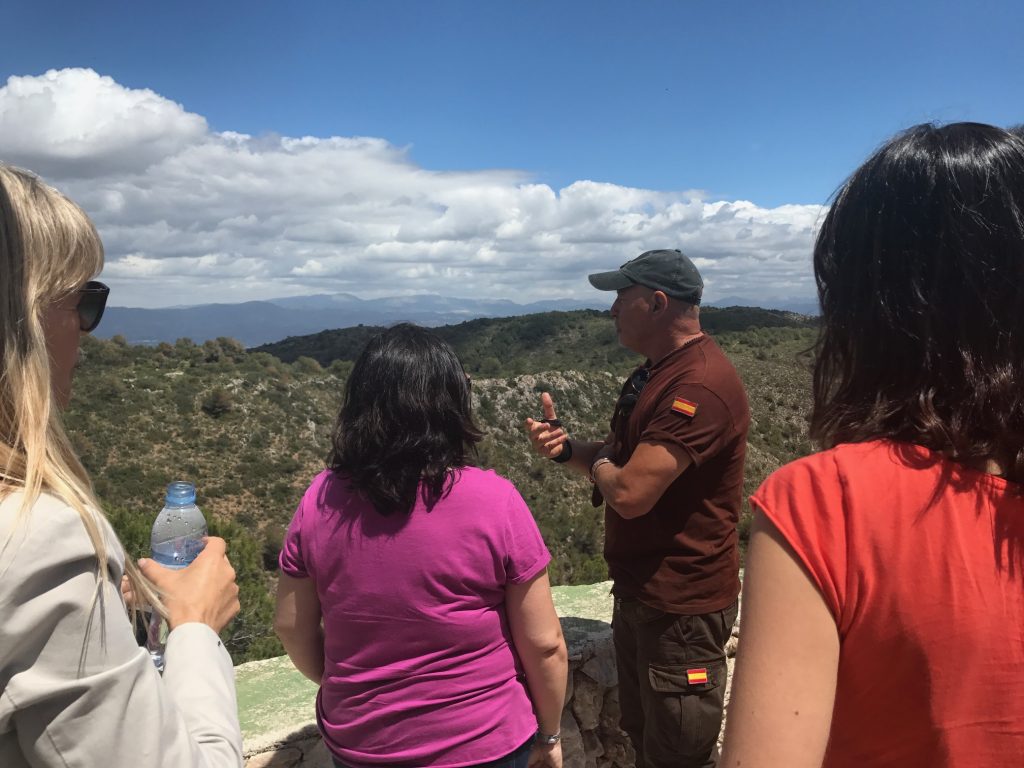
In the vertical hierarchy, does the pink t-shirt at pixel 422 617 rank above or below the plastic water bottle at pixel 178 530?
below

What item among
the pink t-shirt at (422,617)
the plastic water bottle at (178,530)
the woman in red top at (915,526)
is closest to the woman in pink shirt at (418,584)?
the pink t-shirt at (422,617)

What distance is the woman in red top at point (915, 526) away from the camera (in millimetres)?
840

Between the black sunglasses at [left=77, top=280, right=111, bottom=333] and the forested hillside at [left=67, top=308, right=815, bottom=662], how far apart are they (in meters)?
11.3

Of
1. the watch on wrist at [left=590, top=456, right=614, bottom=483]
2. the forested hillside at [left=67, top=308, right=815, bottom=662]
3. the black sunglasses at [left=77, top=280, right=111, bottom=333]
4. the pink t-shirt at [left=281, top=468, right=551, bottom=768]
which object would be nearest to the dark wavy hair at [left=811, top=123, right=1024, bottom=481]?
the pink t-shirt at [left=281, top=468, right=551, bottom=768]

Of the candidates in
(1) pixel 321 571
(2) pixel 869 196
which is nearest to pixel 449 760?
(1) pixel 321 571

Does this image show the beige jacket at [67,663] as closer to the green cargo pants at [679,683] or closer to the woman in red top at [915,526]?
the woman in red top at [915,526]

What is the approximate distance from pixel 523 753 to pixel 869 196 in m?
1.53

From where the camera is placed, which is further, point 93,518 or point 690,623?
point 690,623

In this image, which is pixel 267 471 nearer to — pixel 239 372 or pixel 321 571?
pixel 239 372

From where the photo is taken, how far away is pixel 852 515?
867mm

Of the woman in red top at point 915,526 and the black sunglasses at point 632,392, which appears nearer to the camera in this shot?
the woman in red top at point 915,526

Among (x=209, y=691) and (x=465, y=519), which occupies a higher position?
(x=465, y=519)

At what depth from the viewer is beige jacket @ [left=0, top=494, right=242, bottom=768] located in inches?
31.9

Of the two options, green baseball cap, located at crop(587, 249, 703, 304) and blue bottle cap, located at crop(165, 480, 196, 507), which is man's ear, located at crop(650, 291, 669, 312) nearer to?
green baseball cap, located at crop(587, 249, 703, 304)
